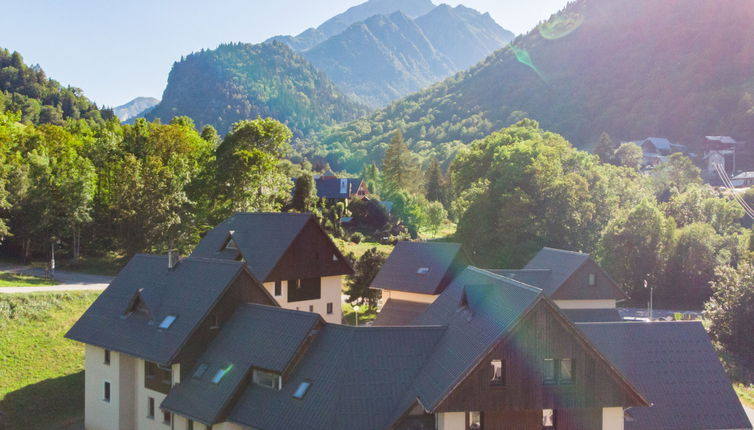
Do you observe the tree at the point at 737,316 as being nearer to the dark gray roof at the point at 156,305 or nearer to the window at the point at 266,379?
the dark gray roof at the point at 156,305

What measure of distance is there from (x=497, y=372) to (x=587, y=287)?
21057 millimetres

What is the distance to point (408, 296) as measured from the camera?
125ft

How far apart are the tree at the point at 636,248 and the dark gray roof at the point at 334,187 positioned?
4649cm

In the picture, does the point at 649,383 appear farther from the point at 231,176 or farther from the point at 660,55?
the point at 660,55

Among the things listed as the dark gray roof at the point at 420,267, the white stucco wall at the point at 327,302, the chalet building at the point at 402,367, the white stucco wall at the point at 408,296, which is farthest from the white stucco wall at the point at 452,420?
the white stucco wall at the point at 327,302

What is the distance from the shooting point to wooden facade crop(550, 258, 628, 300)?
3725 cm

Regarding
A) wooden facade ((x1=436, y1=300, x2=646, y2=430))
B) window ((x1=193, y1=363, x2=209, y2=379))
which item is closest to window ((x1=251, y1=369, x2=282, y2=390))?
window ((x1=193, y1=363, x2=209, y2=379))

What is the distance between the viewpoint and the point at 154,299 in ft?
87.8

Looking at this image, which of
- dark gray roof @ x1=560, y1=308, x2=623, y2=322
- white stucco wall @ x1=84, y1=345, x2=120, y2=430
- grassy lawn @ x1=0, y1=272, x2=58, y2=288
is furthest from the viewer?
grassy lawn @ x1=0, y1=272, x2=58, y2=288

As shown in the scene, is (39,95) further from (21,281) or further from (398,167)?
(21,281)

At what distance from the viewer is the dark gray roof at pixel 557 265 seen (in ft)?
122

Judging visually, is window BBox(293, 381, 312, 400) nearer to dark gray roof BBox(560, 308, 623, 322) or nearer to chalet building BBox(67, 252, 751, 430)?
chalet building BBox(67, 252, 751, 430)

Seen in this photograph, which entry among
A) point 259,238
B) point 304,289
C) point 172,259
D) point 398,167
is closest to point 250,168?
point 259,238

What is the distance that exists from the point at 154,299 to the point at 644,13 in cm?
19220
